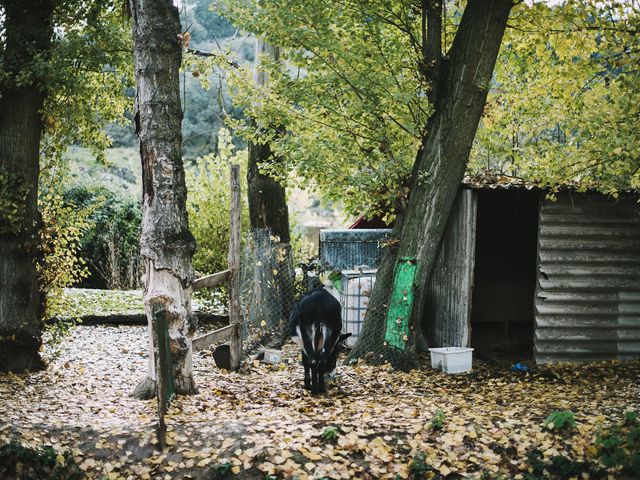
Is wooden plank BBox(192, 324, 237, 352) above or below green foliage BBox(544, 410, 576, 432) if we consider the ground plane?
above

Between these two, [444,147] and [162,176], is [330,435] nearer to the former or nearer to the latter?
[162,176]

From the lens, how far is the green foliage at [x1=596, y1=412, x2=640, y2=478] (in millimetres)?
5994

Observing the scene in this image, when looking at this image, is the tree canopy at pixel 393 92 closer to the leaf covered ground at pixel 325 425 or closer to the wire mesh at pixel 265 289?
the wire mesh at pixel 265 289

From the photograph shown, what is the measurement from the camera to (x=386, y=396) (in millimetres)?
8469

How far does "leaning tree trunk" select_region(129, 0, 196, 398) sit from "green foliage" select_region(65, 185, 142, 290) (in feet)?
35.8

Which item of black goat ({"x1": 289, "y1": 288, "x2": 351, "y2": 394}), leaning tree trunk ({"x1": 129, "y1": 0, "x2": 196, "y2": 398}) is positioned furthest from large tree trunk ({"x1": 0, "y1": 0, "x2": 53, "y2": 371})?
black goat ({"x1": 289, "y1": 288, "x2": 351, "y2": 394})

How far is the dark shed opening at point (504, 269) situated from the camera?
1452 centimetres

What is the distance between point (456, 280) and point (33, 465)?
6802 mm

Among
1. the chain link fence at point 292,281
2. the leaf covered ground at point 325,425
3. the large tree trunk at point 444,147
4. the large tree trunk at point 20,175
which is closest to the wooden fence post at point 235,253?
the leaf covered ground at point 325,425

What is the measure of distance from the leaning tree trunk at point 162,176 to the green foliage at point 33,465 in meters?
1.88

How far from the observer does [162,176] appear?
25.1ft

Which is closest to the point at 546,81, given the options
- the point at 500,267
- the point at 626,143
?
the point at 626,143

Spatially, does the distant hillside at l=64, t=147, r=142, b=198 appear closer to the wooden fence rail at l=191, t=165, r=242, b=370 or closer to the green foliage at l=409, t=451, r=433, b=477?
the wooden fence rail at l=191, t=165, r=242, b=370

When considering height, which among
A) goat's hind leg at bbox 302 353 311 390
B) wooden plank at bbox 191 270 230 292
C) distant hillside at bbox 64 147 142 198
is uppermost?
distant hillside at bbox 64 147 142 198
